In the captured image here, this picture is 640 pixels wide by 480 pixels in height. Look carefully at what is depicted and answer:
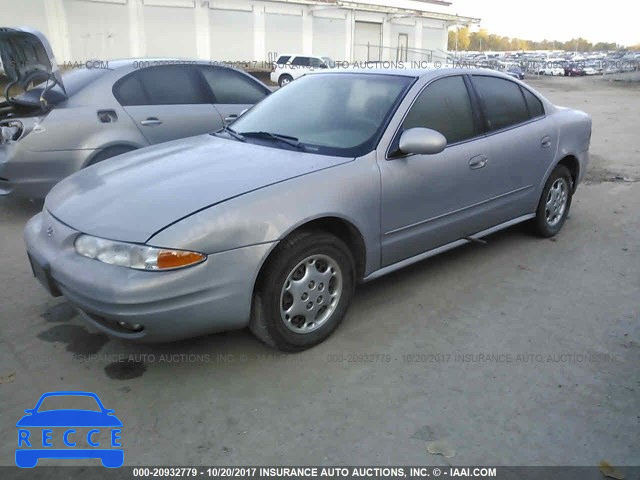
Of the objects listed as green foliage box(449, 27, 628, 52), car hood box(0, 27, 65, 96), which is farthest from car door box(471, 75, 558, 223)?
green foliage box(449, 27, 628, 52)

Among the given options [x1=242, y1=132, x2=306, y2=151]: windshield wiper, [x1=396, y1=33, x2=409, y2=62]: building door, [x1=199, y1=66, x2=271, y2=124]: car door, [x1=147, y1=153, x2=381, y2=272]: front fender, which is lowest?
[x1=147, y1=153, x2=381, y2=272]: front fender

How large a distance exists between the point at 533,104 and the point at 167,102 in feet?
11.8

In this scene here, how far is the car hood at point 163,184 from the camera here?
284 centimetres

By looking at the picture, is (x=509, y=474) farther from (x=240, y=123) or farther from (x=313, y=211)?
(x=240, y=123)

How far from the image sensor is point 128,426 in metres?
2.64

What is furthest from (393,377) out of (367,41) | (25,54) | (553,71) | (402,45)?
(553,71)

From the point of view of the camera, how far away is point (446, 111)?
3973mm

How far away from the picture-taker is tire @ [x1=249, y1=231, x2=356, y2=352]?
300cm

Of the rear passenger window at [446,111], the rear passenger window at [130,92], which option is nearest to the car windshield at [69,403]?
the rear passenger window at [446,111]

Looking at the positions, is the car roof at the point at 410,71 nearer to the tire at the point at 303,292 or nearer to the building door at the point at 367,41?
the tire at the point at 303,292

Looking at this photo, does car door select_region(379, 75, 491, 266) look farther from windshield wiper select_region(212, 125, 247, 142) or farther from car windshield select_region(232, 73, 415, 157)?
windshield wiper select_region(212, 125, 247, 142)

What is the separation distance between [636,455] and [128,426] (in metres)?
2.29

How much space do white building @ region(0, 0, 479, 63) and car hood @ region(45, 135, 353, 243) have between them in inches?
820

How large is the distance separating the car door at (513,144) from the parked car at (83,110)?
2.55 meters
